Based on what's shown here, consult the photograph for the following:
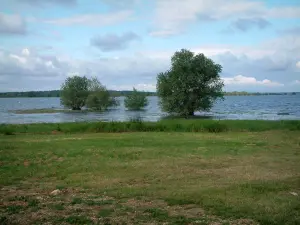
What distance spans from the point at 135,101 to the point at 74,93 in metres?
18.8

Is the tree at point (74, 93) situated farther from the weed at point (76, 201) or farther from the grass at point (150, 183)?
the weed at point (76, 201)

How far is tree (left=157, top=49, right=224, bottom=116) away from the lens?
6262 centimetres

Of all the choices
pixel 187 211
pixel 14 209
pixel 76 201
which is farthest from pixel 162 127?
pixel 14 209

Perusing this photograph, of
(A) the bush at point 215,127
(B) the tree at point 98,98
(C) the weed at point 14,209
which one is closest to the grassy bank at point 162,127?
(A) the bush at point 215,127

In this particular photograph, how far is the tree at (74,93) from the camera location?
10375 centimetres

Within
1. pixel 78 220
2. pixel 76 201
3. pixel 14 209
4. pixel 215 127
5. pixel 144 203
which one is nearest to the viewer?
pixel 78 220

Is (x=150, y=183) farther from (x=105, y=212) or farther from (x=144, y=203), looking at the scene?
(x=105, y=212)

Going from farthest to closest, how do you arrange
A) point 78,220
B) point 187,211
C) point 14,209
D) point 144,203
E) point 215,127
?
point 215,127
point 144,203
point 14,209
point 187,211
point 78,220

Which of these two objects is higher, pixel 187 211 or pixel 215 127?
pixel 187 211

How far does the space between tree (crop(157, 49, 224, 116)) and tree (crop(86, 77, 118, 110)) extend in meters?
39.6

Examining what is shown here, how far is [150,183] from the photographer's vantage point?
463 inches

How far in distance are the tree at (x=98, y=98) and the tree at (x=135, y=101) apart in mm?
5504

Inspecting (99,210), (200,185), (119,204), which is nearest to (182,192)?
(200,185)

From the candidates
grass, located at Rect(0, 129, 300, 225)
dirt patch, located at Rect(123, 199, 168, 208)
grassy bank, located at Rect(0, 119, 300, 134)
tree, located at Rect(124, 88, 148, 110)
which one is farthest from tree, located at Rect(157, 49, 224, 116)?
dirt patch, located at Rect(123, 199, 168, 208)
